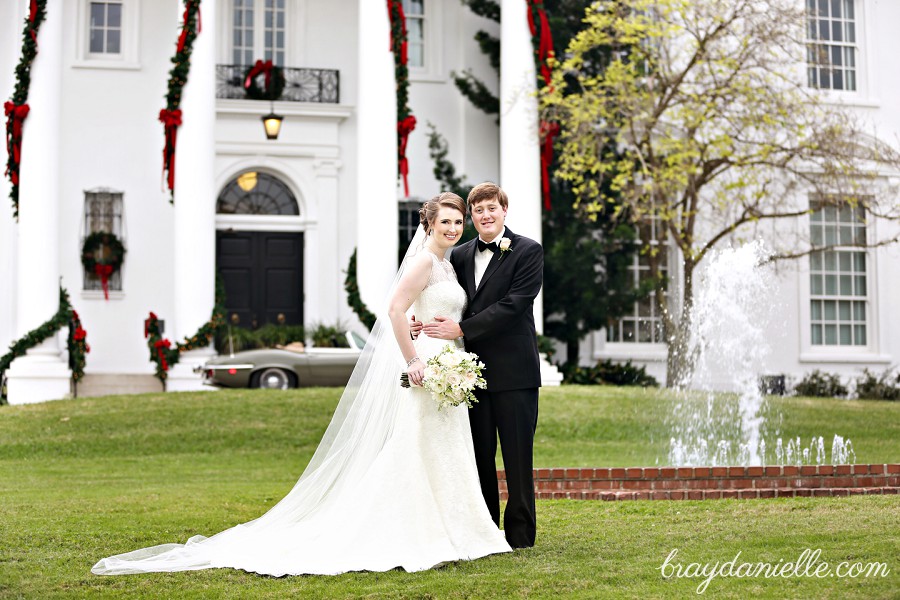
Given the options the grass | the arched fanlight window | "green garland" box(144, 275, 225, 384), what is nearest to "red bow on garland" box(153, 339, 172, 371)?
"green garland" box(144, 275, 225, 384)

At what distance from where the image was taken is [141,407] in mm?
15523

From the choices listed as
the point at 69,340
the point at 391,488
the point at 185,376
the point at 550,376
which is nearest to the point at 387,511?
the point at 391,488

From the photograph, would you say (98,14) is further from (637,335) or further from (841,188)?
(841,188)

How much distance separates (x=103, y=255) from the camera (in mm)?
21453

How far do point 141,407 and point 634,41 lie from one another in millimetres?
9988

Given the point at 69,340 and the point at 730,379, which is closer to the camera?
the point at 69,340

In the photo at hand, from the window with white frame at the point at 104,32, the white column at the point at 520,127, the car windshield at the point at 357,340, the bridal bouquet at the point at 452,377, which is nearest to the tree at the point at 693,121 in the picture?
A: the white column at the point at 520,127

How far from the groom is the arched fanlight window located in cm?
1621

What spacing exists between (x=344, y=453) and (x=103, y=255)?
16.0 m

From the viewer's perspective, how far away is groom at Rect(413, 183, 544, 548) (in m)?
6.46

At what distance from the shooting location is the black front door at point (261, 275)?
2205 centimetres

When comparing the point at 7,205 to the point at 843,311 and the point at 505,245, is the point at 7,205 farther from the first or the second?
the point at 843,311

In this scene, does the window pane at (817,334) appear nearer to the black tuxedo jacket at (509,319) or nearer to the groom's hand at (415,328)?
the black tuxedo jacket at (509,319)

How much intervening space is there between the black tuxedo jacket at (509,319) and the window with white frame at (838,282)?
18149 mm
